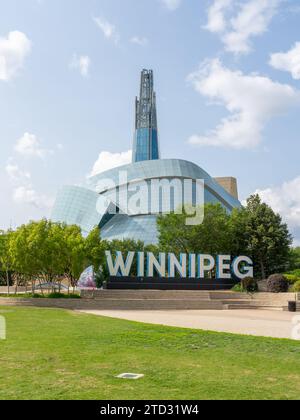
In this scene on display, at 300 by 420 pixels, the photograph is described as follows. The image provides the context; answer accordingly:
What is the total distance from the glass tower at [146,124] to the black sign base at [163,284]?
76.7m

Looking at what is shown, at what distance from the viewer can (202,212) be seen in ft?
156

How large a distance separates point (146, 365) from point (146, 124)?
109m

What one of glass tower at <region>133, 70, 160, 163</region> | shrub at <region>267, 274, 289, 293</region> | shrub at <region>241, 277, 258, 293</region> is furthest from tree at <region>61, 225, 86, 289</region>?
glass tower at <region>133, 70, 160, 163</region>

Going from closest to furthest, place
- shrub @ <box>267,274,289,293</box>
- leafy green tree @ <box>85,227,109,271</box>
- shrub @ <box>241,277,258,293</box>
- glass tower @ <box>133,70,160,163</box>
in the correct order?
leafy green tree @ <box>85,227,109,271</box> → shrub @ <box>267,274,289,293</box> → shrub @ <box>241,277,258,293</box> → glass tower @ <box>133,70,160,163</box>

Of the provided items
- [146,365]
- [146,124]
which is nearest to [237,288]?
[146,365]

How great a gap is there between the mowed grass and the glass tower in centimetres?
10179

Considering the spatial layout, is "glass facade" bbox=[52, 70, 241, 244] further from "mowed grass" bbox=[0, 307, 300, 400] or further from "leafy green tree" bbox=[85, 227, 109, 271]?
"mowed grass" bbox=[0, 307, 300, 400]

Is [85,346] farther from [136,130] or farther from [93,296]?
[136,130]

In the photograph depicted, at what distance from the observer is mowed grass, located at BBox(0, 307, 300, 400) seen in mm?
7258

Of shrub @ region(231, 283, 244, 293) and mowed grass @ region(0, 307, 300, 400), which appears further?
shrub @ region(231, 283, 244, 293)

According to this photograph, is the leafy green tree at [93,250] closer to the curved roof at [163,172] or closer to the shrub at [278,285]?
the shrub at [278,285]

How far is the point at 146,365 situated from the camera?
9.38 m
